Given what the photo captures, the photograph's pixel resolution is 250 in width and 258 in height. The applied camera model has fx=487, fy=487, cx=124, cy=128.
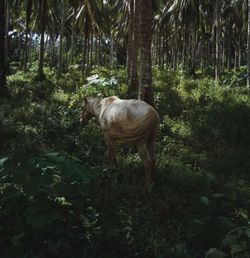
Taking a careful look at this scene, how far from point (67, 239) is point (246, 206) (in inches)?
136

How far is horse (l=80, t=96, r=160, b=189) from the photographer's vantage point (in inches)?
369

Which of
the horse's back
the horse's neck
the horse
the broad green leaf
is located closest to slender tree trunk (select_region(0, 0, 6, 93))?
the horse's neck

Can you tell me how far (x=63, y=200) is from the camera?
8109 mm

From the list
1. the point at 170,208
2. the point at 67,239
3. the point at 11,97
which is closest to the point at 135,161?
the point at 170,208

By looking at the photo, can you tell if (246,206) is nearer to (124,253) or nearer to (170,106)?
(124,253)

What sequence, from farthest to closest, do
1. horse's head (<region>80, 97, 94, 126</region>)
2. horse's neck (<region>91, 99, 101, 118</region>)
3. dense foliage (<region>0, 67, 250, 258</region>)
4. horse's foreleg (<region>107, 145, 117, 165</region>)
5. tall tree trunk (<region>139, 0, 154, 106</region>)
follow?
Answer: 1. tall tree trunk (<region>139, 0, 154, 106</region>)
2. horse's head (<region>80, 97, 94, 126</region>)
3. horse's neck (<region>91, 99, 101, 118</region>)
4. horse's foreleg (<region>107, 145, 117, 165</region>)
5. dense foliage (<region>0, 67, 250, 258</region>)

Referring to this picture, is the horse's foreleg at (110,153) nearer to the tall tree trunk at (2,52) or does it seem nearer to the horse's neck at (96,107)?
the horse's neck at (96,107)

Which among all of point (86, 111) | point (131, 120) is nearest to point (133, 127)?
point (131, 120)

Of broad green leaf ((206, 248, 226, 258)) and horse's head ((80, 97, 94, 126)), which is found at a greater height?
horse's head ((80, 97, 94, 126))

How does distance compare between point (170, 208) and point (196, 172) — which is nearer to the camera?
point (170, 208)

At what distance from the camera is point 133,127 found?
31.0 ft

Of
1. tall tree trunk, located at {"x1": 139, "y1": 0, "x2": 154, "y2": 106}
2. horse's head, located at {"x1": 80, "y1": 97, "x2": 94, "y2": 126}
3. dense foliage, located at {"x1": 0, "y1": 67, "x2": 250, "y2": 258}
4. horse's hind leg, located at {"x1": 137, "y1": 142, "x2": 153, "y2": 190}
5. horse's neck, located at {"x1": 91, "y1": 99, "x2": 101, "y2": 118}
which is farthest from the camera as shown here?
tall tree trunk, located at {"x1": 139, "y1": 0, "x2": 154, "y2": 106}

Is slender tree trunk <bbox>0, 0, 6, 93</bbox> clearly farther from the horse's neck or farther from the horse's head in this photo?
the horse's neck

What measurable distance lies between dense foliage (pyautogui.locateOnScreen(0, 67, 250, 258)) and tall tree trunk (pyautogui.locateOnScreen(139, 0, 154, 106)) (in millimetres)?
1119
